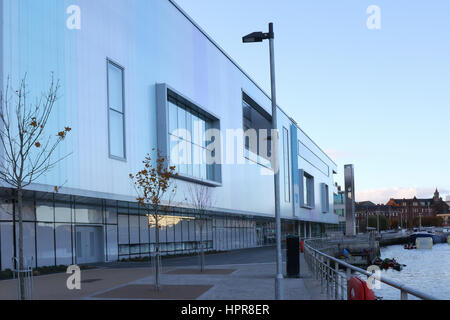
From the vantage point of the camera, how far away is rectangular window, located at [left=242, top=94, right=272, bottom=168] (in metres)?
57.3

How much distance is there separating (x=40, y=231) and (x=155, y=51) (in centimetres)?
1403

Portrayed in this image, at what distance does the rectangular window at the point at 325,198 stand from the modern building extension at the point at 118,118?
173ft

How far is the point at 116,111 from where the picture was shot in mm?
29359

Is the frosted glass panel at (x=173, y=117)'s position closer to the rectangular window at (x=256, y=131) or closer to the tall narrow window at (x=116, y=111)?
the tall narrow window at (x=116, y=111)

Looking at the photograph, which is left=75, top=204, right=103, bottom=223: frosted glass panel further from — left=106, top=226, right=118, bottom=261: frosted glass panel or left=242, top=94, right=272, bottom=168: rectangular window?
left=242, top=94, right=272, bottom=168: rectangular window

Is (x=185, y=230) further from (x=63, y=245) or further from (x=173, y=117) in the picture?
(x=63, y=245)

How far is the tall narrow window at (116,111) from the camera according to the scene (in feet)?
94.6

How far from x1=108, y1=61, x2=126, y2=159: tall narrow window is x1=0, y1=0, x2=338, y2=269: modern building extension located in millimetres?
63

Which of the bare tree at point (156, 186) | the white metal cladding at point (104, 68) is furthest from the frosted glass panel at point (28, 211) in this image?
the bare tree at point (156, 186)

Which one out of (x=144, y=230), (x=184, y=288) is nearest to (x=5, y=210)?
(x=184, y=288)

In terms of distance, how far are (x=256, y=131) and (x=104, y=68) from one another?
37.5 metres
